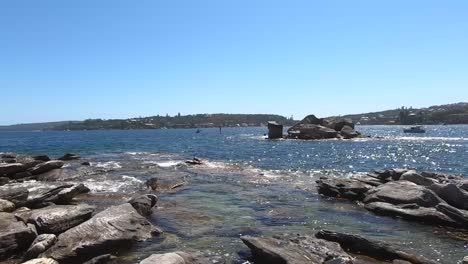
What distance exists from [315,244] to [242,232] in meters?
4.11

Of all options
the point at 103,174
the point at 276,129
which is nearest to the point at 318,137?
the point at 276,129

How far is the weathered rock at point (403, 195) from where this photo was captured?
2183 centimetres

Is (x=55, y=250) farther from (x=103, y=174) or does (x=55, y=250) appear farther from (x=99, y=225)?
(x=103, y=174)

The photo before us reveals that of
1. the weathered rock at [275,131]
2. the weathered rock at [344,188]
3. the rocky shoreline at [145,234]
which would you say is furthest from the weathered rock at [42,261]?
the weathered rock at [275,131]

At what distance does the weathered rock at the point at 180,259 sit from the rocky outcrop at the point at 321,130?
93212 millimetres

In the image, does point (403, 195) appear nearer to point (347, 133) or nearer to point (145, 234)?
point (145, 234)

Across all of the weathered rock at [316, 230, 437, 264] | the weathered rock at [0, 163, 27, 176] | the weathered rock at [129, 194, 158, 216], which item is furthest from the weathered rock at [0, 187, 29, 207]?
the weathered rock at [316, 230, 437, 264]

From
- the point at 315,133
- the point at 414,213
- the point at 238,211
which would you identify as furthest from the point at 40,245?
the point at 315,133

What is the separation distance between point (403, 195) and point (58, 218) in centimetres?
1791

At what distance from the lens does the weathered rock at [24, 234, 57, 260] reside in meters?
14.3

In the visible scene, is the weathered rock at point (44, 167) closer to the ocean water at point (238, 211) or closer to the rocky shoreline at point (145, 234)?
the ocean water at point (238, 211)

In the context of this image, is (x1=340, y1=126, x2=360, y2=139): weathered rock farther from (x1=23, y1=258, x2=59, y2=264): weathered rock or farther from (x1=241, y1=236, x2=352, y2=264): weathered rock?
(x1=23, y1=258, x2=59, y2=264): weathered rock

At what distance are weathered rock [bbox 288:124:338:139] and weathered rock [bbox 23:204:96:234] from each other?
9081 centimetres

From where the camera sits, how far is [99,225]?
52.8ft
